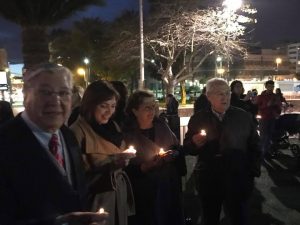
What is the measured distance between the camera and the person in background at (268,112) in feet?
29.8

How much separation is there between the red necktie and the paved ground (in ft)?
11.8

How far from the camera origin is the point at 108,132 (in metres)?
3.05

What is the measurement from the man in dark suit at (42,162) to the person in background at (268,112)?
7742 mm

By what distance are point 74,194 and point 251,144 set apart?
246 cm

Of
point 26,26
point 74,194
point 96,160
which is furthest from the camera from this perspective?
point 26,26

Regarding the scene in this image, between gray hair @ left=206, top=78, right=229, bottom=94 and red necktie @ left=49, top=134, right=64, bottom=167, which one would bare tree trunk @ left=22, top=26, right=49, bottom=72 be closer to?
gray hair @ left=206, top=78, right=229, bottom=94

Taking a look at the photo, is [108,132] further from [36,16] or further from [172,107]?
[172,107]

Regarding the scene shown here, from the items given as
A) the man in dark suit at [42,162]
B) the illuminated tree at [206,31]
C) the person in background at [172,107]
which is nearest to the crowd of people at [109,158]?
the man in dark suit at [42,162]

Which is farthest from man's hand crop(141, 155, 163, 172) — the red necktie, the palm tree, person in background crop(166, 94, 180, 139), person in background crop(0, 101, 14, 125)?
person in background crop(166, 94, 180, 139)

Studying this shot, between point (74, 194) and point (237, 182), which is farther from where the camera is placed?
point (237, 182)

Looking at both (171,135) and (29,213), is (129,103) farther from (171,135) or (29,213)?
(29,213)

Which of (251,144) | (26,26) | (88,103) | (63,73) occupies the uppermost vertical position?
(26,26)

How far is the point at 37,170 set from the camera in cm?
174

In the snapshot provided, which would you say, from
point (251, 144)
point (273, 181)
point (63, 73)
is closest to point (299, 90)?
point (273, 181)
